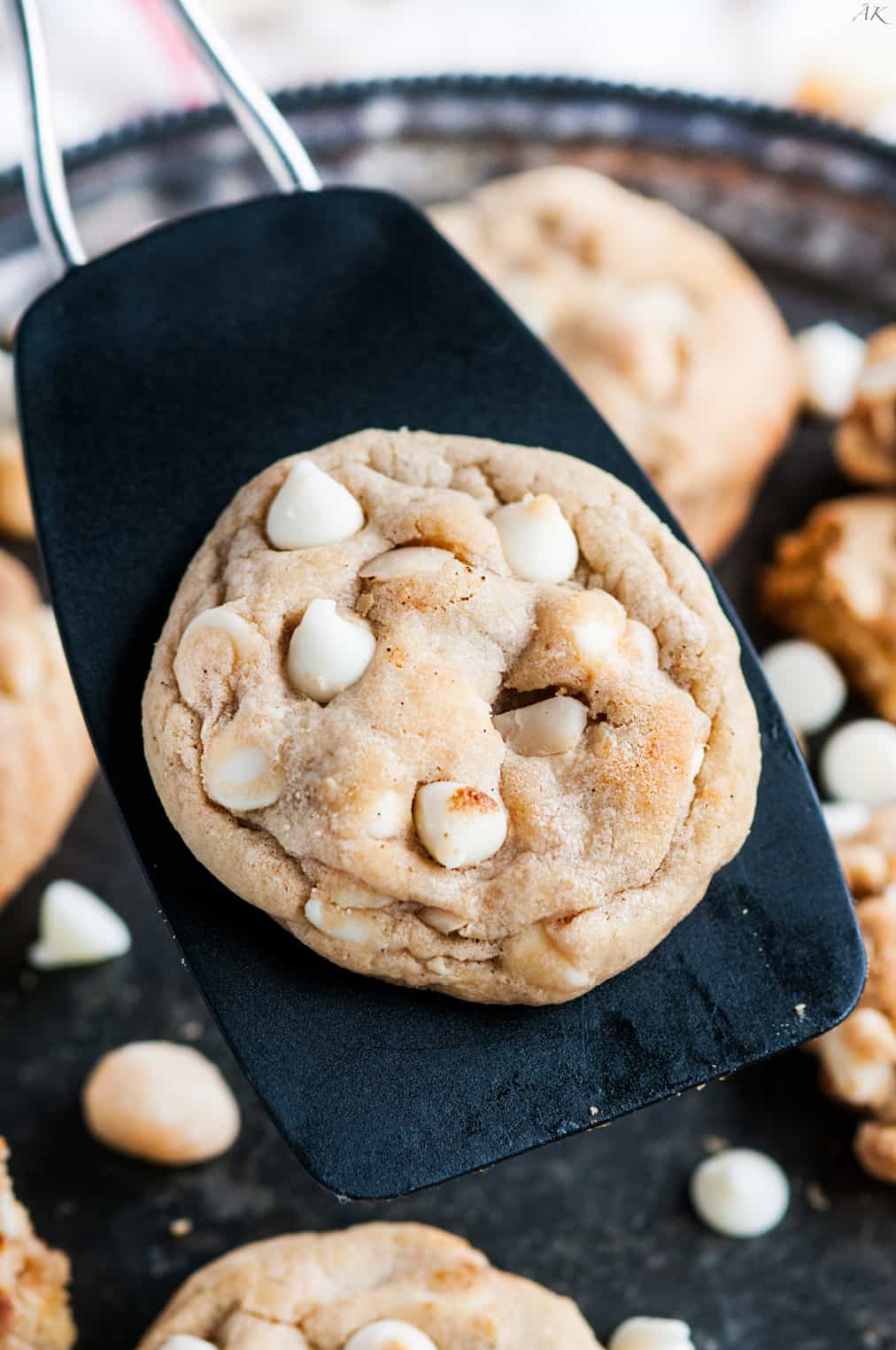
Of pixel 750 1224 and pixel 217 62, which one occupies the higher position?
pixel 217 62

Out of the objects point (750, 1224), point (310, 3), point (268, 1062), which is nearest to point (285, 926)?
point (268, 1062)

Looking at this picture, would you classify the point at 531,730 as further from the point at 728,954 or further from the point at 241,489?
the point at 241,489

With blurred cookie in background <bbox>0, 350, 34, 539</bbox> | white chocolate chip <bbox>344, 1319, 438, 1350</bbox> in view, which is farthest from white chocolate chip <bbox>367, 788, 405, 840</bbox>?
blurred cookie in background <bbox>0, 350, 34, 539</bbox>

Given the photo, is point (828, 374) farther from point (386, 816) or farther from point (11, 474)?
point (386, 816)

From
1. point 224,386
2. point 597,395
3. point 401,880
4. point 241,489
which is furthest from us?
point 597,395

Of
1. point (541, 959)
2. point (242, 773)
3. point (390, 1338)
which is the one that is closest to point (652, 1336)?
point (390, 1338)

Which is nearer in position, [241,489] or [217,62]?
[241,489]

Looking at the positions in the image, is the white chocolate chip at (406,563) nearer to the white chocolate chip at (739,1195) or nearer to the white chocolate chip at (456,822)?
the white chocolate chip at (456,822)
